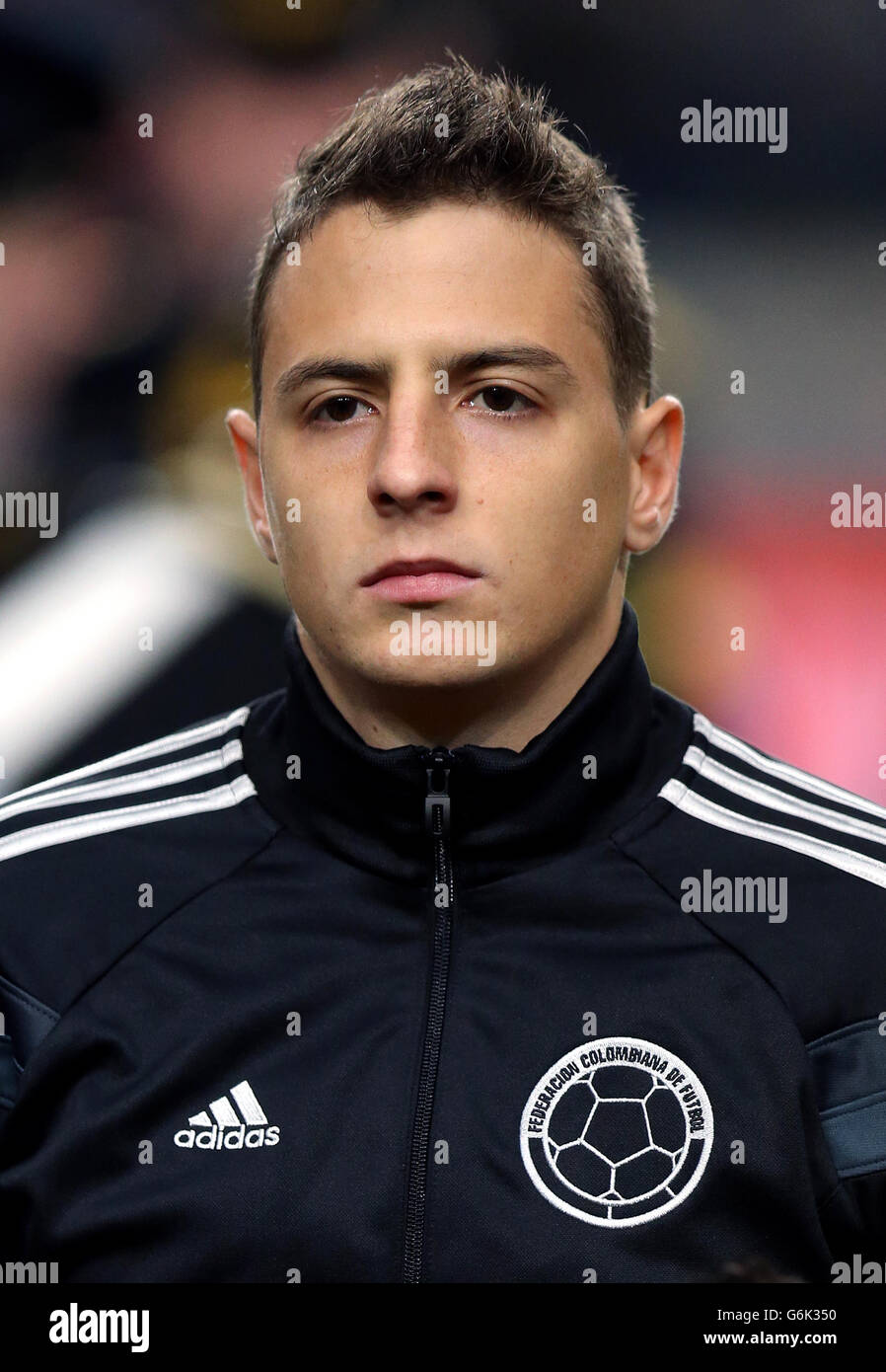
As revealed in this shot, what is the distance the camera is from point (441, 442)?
1.12 metres

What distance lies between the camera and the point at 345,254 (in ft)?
3.89

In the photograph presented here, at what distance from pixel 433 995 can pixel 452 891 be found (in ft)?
0.28

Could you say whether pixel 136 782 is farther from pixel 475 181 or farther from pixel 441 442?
pixel 475 181

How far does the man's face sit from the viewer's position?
112 cm

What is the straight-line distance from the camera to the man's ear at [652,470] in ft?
4.25

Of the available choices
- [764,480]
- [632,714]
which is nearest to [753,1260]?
[632,714]

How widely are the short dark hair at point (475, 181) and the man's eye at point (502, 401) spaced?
110 millimetres
